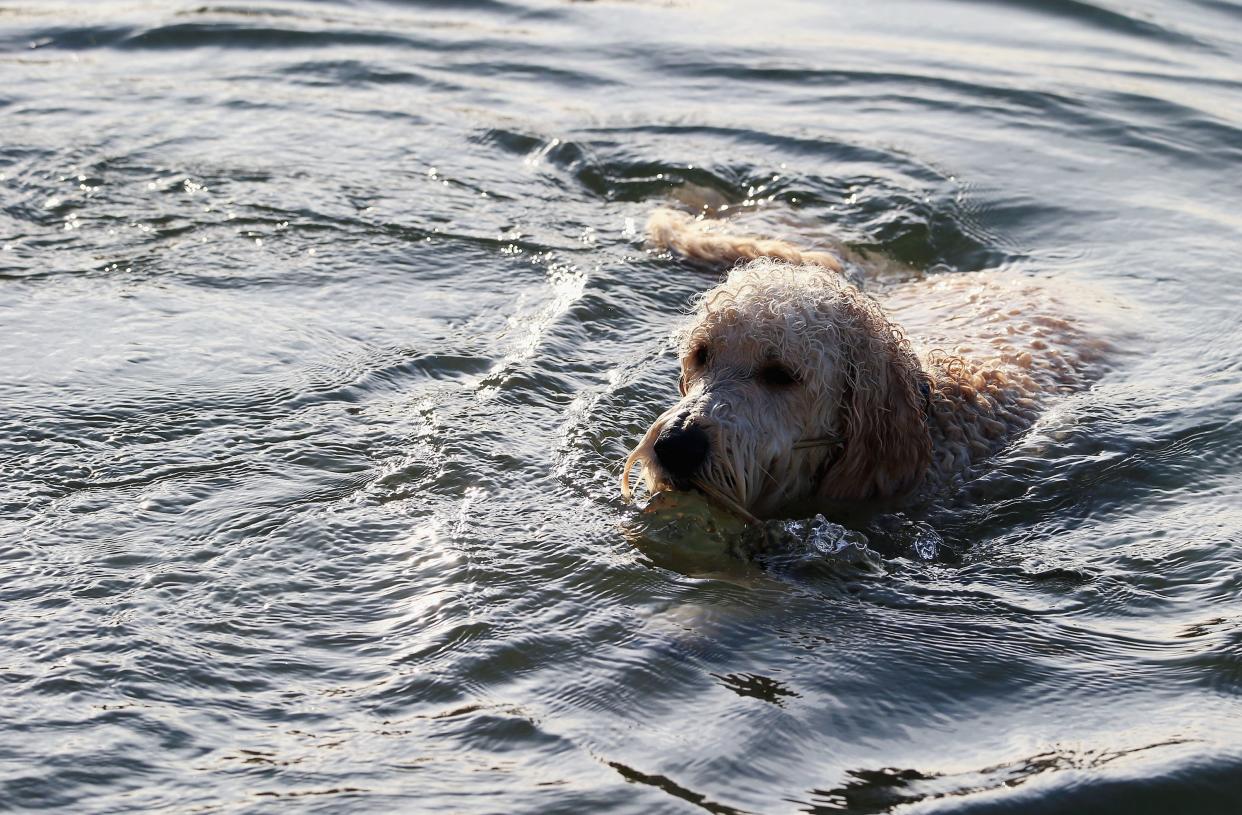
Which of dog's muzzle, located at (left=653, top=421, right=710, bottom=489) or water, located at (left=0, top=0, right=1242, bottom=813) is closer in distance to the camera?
water, located at (left=0, top=0, right=1242, bottom=813)

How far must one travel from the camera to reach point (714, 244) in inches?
323

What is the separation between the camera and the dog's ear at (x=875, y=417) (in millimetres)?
5871

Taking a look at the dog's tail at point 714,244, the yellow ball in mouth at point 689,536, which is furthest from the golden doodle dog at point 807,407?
the dog's tail at point 714,244

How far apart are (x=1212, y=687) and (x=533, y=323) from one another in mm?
4035

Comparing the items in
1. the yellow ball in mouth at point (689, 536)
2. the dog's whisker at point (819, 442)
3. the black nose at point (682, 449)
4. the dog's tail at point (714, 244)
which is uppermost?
the dog's tail at point (714, 244)

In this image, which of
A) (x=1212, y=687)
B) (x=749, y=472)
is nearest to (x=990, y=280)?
(x=749, y=472)

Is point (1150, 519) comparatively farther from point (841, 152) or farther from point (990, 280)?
point (841, 152)

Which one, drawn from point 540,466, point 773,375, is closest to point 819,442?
point 773,375

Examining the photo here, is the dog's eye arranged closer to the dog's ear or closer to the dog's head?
the dog's head

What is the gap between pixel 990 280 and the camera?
826 centimetres

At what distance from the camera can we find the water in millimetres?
4469

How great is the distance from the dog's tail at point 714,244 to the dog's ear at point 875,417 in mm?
1480

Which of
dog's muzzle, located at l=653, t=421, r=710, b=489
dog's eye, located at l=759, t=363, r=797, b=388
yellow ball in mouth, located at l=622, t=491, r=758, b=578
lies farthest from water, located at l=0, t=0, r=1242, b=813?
dog's eye, located at l=759, t=363, r=797, b=388

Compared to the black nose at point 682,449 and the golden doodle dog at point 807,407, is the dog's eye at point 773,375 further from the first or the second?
the black nose at point 682,449
